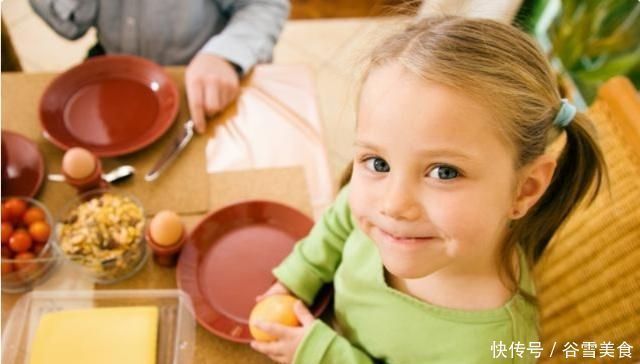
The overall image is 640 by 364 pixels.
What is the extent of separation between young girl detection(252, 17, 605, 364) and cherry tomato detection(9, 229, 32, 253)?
37cm

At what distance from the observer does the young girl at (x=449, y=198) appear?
624 millimetres

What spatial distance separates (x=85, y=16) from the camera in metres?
1.34

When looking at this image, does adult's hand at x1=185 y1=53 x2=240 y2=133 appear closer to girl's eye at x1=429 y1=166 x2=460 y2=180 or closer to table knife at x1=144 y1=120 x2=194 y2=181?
table knife at x1=144 y1=120 x2=194 y2=181

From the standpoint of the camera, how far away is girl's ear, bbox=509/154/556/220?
698mm

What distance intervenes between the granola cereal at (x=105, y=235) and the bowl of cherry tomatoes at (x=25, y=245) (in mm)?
28

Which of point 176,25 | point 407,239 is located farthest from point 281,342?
point 176,25

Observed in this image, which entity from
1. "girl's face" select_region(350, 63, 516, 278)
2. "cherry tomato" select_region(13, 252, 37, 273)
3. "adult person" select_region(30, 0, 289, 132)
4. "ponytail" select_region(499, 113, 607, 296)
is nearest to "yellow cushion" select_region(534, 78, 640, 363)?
"ponytail" select_region(499, 113, 607, 296)

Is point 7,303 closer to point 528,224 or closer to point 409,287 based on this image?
point 409,287

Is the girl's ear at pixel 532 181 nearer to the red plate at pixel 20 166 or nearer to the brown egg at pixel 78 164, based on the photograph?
the brown egg at pixel 78 164

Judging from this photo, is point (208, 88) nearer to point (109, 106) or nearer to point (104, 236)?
point (109, 106)

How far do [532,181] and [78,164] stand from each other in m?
0.68

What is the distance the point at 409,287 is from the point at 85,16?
994 mm

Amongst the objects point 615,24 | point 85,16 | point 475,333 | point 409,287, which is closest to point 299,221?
point 409,287

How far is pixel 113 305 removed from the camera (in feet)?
2.72
